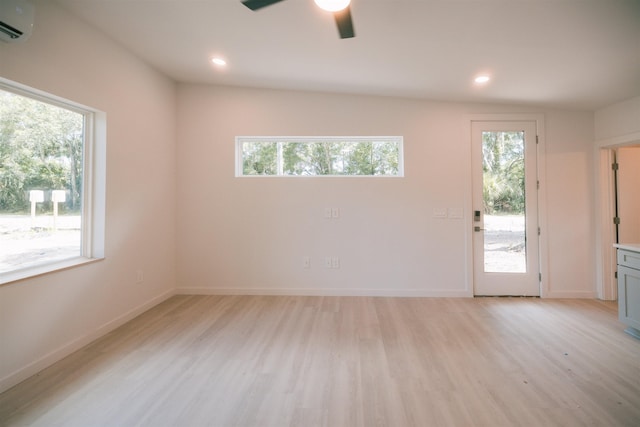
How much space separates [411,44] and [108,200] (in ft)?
10.4

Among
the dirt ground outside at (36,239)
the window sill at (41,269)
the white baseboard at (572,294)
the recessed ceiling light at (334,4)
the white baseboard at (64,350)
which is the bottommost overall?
the white baseboard at (64,350)

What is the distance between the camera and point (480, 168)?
3529 mm

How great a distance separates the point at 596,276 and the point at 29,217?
19.7 feet

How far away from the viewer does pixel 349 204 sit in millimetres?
3586

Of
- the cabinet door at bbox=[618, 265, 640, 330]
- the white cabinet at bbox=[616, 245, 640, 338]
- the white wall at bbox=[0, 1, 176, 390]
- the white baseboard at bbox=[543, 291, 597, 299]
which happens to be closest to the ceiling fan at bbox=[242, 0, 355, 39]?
the white wall at bbox=[0, 1, 176, 390]

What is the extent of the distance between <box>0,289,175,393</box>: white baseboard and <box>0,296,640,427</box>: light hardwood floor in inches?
2.2

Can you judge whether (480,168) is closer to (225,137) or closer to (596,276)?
(596,276)

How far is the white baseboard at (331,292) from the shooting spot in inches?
138

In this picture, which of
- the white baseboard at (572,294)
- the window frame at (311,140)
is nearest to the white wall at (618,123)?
the white baseboard at (572,294)

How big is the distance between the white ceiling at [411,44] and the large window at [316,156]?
0.73 meters

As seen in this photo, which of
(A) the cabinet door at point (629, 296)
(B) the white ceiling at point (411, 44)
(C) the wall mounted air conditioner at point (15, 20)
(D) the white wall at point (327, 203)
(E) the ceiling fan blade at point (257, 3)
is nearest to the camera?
(E) the ceiling fan blade at point (257, 3)

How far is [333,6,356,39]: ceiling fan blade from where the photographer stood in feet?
5.16

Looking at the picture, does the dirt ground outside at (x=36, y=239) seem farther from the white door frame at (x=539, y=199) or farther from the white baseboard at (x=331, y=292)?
the white door frame at (x=539, y=199)

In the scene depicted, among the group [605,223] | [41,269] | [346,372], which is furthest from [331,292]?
[605,223]
